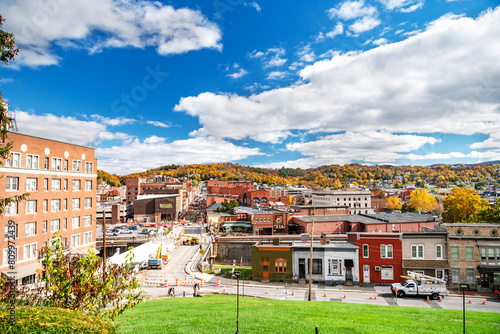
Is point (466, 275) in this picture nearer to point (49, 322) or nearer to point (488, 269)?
point (488, 269)

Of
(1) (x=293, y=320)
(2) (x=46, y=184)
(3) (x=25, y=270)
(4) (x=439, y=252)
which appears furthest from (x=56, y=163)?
(4) (x=439, y=252)

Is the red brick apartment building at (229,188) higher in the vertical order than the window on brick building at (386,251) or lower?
higher

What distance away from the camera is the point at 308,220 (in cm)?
6128

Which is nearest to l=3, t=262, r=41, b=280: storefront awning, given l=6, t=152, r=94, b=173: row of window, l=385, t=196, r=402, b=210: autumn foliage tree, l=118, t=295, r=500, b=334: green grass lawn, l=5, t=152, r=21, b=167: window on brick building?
l=5, t=152, r=21, b=167: window on brick building

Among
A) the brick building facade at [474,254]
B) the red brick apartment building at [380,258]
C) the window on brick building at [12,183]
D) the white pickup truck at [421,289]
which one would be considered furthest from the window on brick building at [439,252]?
the window on brick building at [12,183]

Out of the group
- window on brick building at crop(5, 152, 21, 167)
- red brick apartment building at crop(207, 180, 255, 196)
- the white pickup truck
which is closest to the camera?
the white pickup truck

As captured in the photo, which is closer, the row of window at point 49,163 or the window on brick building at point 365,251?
the row of window at point 49,163

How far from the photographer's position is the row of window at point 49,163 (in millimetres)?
29719

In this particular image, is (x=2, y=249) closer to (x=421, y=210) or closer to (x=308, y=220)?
(x=308, y=220)

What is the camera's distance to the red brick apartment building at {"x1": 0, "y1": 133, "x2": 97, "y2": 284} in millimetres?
29359

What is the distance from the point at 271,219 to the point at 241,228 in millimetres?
8820

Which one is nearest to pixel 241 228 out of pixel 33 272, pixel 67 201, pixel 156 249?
pixel 156 249

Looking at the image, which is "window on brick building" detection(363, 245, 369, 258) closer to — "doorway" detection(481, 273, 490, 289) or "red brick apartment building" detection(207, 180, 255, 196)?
"doorway" detection(481, 273, 490, 289)

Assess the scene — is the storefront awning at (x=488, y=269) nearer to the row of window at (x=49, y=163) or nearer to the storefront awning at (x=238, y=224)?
the storefront awning at (x=238, y=224)
